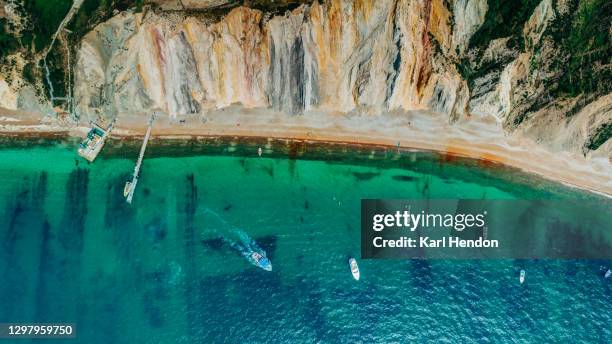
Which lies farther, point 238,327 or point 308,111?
point 308,111

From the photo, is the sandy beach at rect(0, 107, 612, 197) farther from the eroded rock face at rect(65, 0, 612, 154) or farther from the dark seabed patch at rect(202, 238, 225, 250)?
the dark seabed patch at rect(202, 238, 225, 250)

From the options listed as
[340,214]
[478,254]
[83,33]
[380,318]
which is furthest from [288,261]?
[83,33]

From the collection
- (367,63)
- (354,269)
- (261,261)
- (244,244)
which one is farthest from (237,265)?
(367,63)

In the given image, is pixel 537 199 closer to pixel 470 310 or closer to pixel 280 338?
pixel 470 310

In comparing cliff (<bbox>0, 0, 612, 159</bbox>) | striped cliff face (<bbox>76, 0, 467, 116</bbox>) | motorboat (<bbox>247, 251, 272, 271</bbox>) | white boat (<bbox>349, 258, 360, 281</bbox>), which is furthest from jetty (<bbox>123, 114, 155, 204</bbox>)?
white boat (<bbox>349, 258, 360, 281</bbox>)

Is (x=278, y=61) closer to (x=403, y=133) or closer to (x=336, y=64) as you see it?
(x=336, y=64)

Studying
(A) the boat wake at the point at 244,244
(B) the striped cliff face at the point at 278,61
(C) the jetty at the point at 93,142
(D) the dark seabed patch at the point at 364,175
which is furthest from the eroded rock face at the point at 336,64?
(A) the boat wake at the point at 244,244
